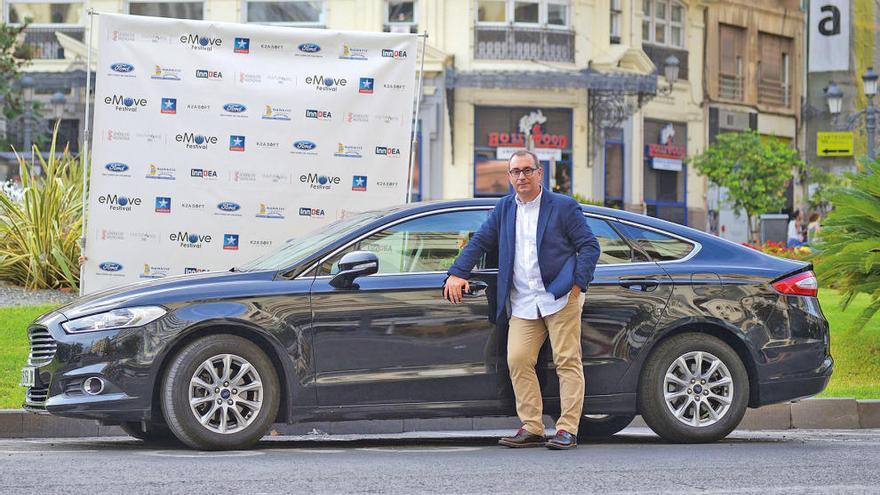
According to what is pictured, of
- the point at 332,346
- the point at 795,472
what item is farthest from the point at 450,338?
the point at 795,472

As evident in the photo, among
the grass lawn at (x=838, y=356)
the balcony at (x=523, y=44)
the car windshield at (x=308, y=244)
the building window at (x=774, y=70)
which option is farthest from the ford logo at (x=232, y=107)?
the building window at (x=774, y=70)

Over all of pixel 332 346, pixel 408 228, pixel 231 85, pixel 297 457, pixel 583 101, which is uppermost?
pixel 583 101

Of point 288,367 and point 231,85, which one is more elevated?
point 231,85

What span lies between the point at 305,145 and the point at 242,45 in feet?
3.36

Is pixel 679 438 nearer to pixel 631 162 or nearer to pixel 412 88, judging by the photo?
pixel 412 88

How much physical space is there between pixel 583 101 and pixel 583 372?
30104 millimetres

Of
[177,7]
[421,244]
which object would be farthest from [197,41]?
[177,7]

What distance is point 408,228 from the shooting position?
938 centimetres

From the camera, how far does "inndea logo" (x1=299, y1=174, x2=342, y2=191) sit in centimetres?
1376

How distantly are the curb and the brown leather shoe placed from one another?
138cm

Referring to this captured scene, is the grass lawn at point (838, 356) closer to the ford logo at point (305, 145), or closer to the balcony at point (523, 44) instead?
the ford logo at point (305, 145)

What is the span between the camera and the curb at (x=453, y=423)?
10.4 metres

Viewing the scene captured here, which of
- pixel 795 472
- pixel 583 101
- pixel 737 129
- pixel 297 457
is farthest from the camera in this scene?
pixel 737 129

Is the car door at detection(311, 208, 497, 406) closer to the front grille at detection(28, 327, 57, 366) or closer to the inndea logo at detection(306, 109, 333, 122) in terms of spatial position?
the front grille at detection(28, 327, 57, 366)
